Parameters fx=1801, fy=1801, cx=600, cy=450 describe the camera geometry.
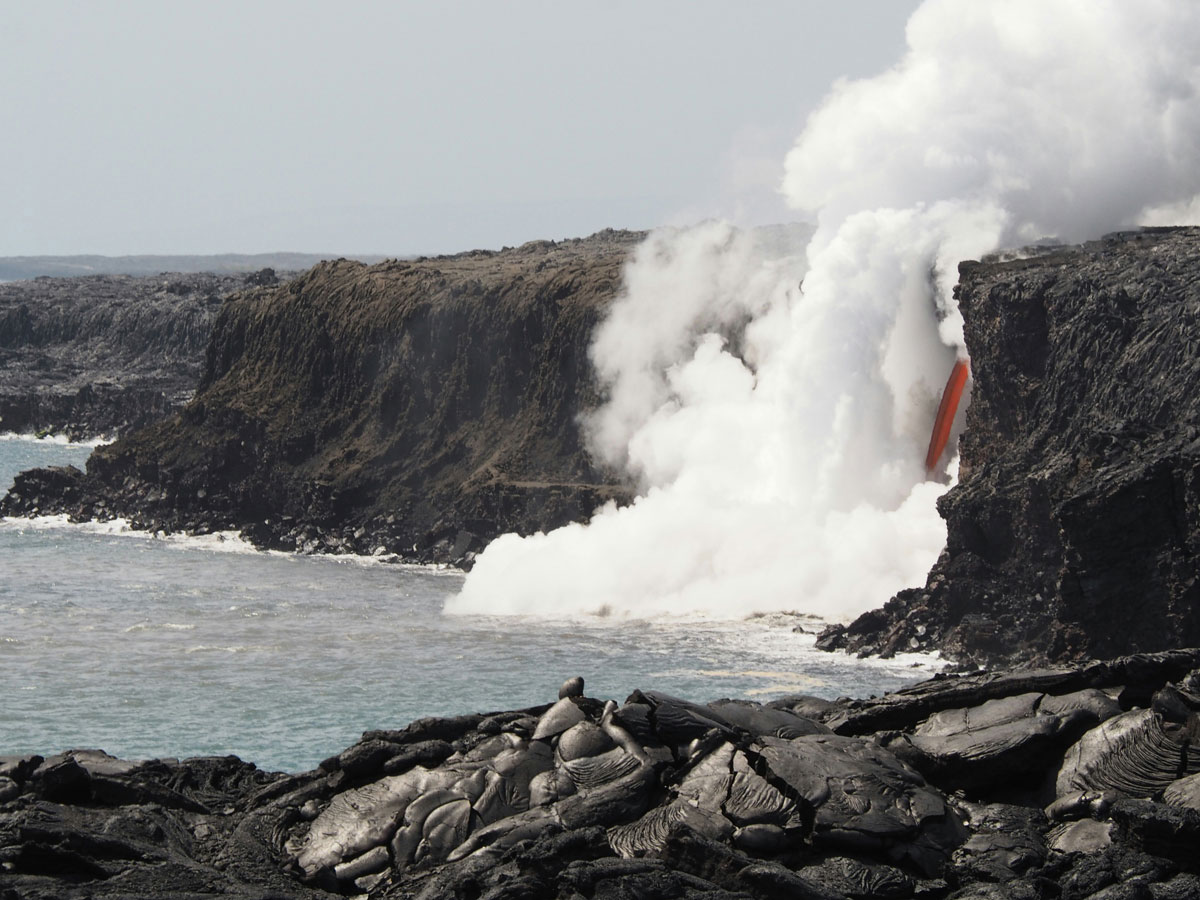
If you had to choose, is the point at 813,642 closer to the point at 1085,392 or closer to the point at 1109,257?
the point at 1085,392

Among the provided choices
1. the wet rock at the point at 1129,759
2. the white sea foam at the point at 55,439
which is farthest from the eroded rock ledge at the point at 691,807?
the white sea foam at the point at 55,439

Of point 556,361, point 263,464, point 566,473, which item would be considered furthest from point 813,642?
point 263,464

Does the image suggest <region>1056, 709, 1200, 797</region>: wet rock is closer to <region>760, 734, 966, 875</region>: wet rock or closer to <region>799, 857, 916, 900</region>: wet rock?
<region>760, 734, 966, 875</region>: wet rock

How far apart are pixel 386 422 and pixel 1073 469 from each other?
50889 mm

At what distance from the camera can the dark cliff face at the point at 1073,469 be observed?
53.5 metres

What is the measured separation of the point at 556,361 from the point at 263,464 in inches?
709

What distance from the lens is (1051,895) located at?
23.0 meters

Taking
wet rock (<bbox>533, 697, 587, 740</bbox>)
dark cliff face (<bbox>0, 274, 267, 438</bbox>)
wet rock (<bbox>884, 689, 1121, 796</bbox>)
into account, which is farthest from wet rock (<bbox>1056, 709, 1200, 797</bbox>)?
dark cliff face (<bbox>0, 274, 267, 438</bbox>)

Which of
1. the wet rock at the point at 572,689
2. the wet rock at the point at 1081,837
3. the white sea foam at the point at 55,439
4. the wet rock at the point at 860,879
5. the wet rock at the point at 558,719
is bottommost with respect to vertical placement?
the white sea foam at the point at 55,439

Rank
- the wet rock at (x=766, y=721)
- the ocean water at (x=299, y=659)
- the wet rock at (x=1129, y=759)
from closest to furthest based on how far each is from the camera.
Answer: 1. the wet rock at (x=1129, y=759)
2. the wet rock at (x=766, y=721)
3. the ocean water at (x=299, y=659)

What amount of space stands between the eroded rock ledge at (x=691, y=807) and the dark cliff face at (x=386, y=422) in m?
59.3

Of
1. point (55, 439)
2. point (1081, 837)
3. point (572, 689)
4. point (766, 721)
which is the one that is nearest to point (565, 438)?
point (572, 689)

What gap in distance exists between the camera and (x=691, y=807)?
24766 millimetres

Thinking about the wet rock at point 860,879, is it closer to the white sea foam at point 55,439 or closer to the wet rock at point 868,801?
the wet rock at point 868,801
